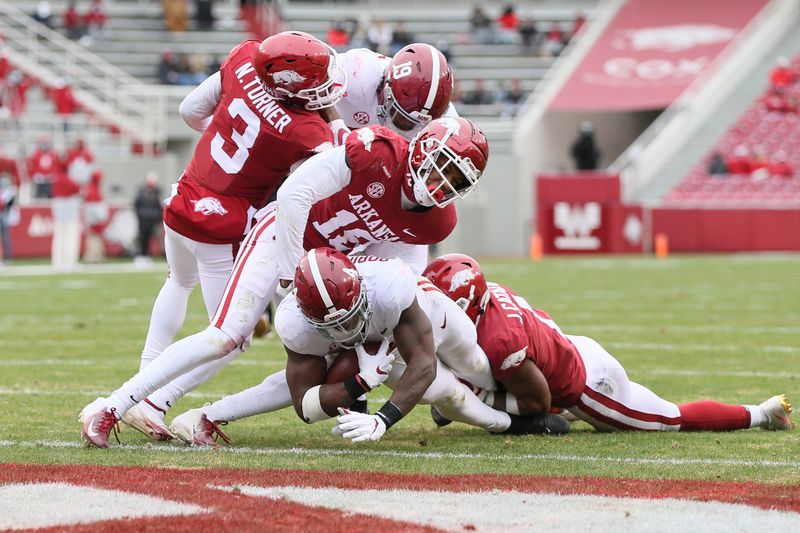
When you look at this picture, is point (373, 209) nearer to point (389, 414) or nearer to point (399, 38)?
point (389, 414)

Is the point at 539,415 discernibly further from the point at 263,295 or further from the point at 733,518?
the point at 733,518

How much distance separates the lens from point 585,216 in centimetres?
2258

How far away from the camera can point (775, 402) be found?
518 centimetres

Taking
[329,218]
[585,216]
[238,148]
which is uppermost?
[238,148]

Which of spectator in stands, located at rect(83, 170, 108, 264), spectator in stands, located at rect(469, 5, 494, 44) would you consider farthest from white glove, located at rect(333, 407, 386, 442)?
spectator in stands, located at rect(469, 5, 494, 44)

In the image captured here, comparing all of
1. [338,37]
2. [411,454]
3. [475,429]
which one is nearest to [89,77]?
[338,37]

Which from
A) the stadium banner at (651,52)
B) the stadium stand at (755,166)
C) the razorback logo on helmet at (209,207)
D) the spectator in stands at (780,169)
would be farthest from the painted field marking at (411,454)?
the stadium banner at (651,52)

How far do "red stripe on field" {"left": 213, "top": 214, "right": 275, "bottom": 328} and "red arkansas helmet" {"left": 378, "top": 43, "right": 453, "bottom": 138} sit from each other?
0.71 metres

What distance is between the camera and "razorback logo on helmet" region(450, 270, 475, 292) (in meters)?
5.09

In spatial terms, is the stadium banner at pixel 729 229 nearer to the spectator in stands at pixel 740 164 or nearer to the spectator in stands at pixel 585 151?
the spectator in stands at pixel 740 164

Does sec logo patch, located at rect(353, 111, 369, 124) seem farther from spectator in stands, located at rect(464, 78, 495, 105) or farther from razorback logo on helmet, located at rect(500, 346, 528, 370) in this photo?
spectator in stands, located at rect(464, 78, 495, 105)

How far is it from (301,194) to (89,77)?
20975 mm

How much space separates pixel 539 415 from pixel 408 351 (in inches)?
32.5

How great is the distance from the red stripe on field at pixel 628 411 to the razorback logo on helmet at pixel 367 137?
4.36 feet
